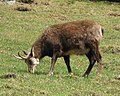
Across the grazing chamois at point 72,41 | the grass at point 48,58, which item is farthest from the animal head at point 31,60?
the grass at point 48,58

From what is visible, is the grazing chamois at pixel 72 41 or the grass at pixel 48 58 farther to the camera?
the grazing chamois at pixel 72 41

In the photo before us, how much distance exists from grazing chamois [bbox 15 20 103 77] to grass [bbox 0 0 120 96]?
595mm

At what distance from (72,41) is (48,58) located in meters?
4.25

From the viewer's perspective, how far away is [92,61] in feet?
51.0

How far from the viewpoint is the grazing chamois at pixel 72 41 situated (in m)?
14.9

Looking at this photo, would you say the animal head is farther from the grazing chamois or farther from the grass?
the grass

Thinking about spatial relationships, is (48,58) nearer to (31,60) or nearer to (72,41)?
(31,60)

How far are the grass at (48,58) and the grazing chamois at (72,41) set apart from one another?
0.60 m

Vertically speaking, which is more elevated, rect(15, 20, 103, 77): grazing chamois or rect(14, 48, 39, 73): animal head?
rect(15, 20, 103, 77): grazing chamois

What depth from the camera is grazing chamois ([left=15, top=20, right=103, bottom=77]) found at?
14.9 m

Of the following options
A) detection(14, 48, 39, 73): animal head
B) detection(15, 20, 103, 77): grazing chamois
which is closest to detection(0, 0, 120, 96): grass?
detection(14, 48, 39, 73): animal head

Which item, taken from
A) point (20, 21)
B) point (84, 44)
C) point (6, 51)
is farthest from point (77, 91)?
point (20, 21)

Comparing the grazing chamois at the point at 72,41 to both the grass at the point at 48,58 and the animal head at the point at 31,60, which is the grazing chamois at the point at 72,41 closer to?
the animal head at the point at 31,60

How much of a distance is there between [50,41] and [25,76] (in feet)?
6.42
